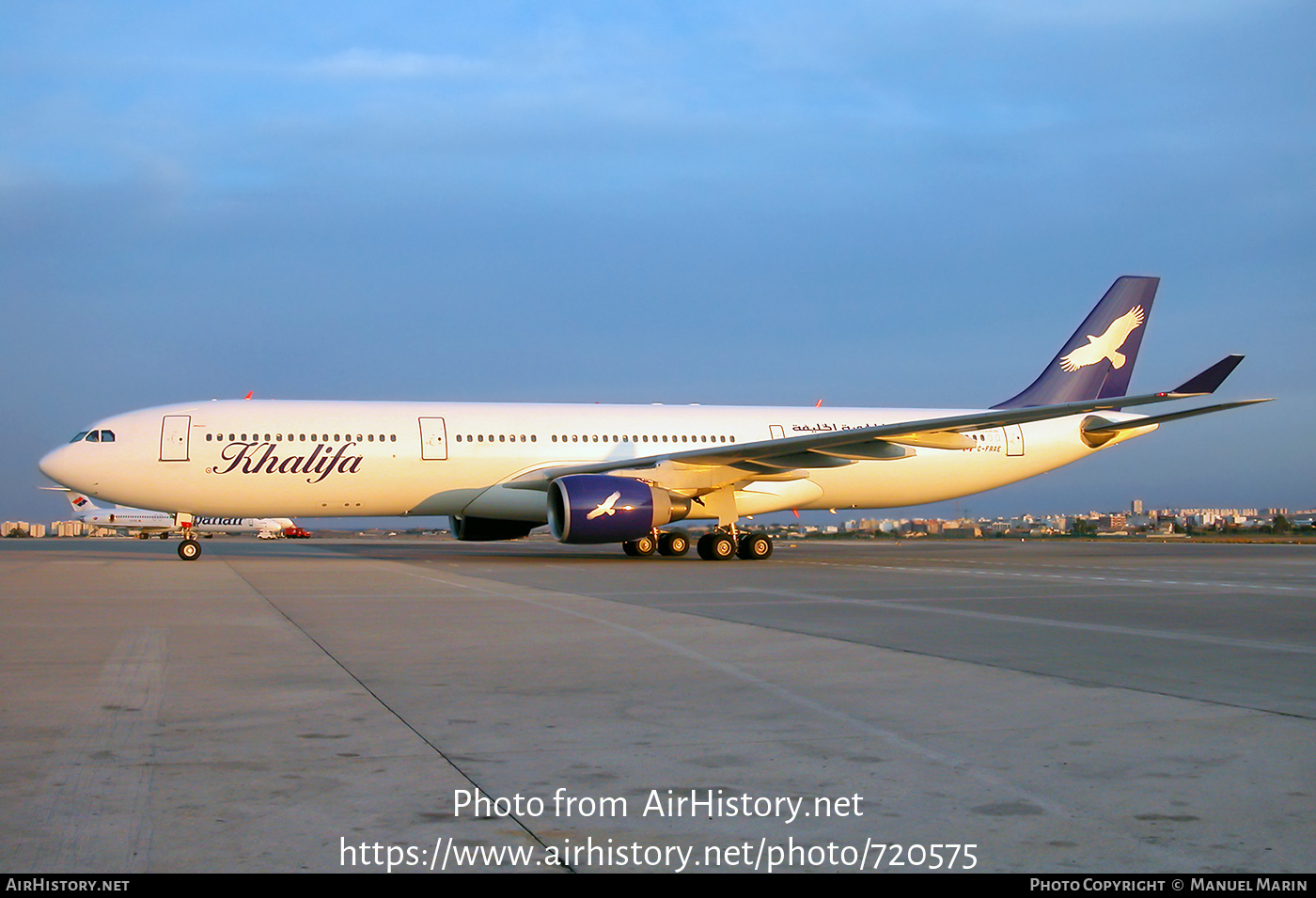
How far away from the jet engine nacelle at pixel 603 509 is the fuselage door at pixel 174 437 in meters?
7.20

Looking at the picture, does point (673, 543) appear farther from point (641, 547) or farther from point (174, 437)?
point (174, 437)

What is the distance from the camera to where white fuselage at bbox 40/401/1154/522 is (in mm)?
19891

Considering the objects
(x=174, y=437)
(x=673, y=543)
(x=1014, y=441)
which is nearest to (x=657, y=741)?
(x=673, y=543)

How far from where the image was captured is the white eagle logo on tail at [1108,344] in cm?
2609

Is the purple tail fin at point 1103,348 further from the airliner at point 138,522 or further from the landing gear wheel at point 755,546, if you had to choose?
the airliner at point 138,522

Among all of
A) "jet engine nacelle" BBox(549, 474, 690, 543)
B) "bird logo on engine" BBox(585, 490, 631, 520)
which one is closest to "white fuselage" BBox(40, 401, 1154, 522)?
"jet engine nacelle" BBox(549, 474, 690, 543)

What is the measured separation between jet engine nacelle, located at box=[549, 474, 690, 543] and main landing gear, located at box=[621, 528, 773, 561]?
4.12 feet

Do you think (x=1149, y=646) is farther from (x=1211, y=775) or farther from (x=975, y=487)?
(x=975, y=487)

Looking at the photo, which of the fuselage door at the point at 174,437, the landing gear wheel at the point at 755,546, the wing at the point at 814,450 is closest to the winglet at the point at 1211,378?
the wing at the point at 814,450

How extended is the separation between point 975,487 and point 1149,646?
1864 centimetres

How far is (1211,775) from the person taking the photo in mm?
3949

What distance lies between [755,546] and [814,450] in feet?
8.01

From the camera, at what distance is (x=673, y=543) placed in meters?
22.5

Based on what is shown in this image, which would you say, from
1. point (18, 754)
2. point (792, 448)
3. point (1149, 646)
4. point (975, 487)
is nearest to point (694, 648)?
point (1149, 646)
